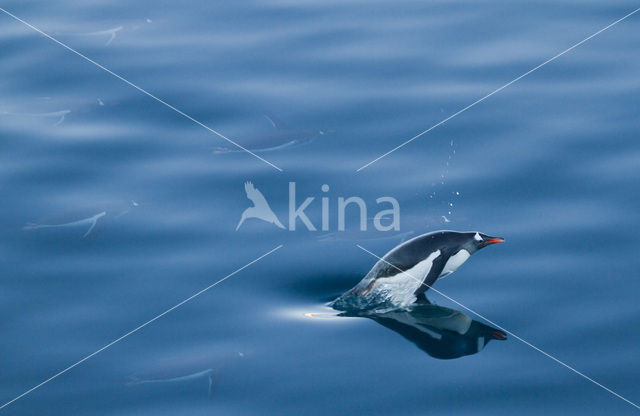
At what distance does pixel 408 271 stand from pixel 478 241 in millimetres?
970

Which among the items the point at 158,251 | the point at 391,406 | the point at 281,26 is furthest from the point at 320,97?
the point at 391,406

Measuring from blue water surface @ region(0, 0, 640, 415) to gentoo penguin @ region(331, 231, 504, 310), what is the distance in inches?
10.6

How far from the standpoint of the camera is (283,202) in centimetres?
1217

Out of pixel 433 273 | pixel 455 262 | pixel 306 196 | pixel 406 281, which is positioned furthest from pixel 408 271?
pixel 306 196

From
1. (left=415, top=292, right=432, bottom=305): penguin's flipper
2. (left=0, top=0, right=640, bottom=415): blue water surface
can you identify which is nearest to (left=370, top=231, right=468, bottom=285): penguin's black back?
(left=415, top=292, right=432, bottom=305): penguin's flipper

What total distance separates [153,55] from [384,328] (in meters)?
7.38

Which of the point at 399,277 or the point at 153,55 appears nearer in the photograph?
the point at 399,277

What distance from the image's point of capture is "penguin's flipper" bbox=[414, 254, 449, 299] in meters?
10.3

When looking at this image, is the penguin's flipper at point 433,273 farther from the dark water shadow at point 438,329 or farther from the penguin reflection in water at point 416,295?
the dark water shadow at point 438,329

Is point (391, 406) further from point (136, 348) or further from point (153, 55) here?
point (153, 55)

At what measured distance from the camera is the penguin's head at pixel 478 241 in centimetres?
1060

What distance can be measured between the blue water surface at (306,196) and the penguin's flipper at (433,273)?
253mm

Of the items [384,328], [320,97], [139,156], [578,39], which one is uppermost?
[578,39]

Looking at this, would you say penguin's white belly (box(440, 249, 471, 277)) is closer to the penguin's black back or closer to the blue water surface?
the penguin's black back
